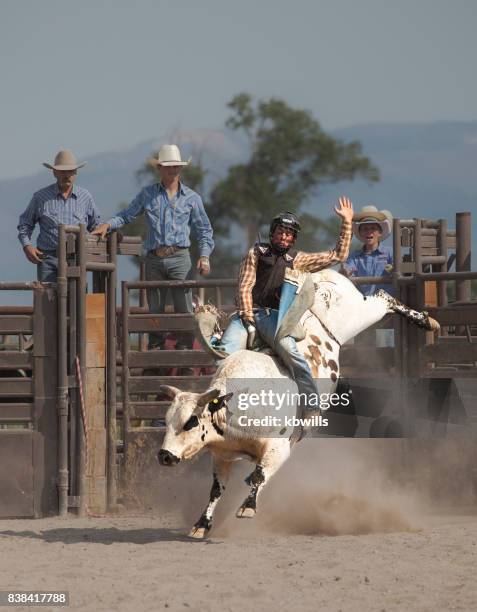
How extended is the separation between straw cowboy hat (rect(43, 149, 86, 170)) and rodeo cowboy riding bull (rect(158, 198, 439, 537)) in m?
2.17

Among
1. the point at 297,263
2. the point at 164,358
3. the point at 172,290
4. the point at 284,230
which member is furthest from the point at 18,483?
the point at 284,230

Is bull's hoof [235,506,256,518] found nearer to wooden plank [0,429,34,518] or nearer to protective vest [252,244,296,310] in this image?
protective vest [252,244,296,310]

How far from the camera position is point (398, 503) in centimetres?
1074

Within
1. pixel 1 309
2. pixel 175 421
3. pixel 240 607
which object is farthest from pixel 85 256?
pixel 240 607

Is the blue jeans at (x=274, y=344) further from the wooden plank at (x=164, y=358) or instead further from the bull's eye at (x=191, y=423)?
the wooden plank at (x=164, y=358)

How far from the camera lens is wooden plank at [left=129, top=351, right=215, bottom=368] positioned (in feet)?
38.2

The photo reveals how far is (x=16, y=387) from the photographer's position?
447 inches

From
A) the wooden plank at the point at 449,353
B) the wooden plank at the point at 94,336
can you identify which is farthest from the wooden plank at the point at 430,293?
the wooden plank at the point at 94,336

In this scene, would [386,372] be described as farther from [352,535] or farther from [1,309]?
[1,309]

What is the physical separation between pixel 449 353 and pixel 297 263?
1.53 m

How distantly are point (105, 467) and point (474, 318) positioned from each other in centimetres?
328

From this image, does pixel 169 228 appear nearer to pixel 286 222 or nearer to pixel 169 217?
pixel 169 217

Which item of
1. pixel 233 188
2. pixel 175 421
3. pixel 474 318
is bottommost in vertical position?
pixel 175 421

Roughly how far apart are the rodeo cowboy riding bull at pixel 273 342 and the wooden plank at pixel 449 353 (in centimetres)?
22
